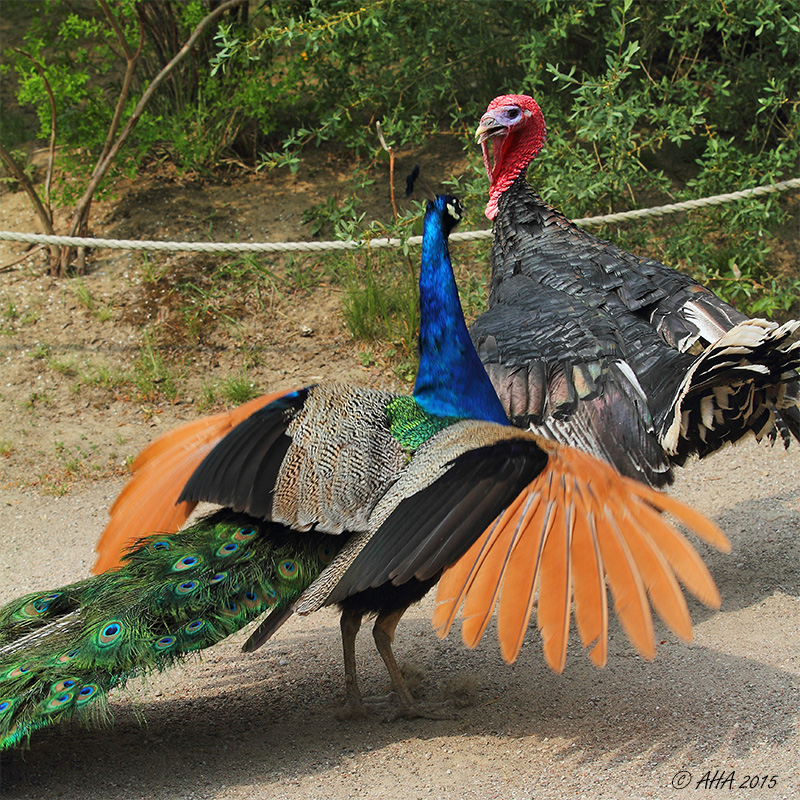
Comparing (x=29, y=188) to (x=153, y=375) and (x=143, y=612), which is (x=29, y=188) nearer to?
(x=153, y=375)

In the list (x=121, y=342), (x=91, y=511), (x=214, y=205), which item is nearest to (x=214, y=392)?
(x=121, y=342)

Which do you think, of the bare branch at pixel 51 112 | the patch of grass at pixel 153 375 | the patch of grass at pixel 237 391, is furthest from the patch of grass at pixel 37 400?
the bare branch at pixel 51 112

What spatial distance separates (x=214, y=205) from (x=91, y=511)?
347 cm

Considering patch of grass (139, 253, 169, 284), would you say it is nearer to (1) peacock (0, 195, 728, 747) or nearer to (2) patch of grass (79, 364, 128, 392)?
(2) patch of grass (79, 364, 128, 392)

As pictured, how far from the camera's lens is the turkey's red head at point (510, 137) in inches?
203

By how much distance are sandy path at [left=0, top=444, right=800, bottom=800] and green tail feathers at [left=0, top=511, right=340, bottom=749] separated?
336 millimetres

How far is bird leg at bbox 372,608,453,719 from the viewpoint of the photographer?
3.49m

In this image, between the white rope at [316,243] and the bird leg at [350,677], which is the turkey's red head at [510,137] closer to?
the white rope at [316,243]

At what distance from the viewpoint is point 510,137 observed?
517 cm

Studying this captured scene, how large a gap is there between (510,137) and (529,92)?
8.57 ft

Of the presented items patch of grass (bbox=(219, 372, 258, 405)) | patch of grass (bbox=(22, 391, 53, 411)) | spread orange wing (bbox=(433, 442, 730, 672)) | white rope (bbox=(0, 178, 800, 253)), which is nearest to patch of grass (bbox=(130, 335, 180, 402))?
patch of grass (bbox=(219, 372, 258, 405))

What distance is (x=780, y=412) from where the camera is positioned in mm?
4062

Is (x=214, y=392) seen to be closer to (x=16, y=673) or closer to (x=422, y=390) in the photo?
(x=422, y=390)

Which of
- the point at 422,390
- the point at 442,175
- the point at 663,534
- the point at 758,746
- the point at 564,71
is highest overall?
the point at 564,71
